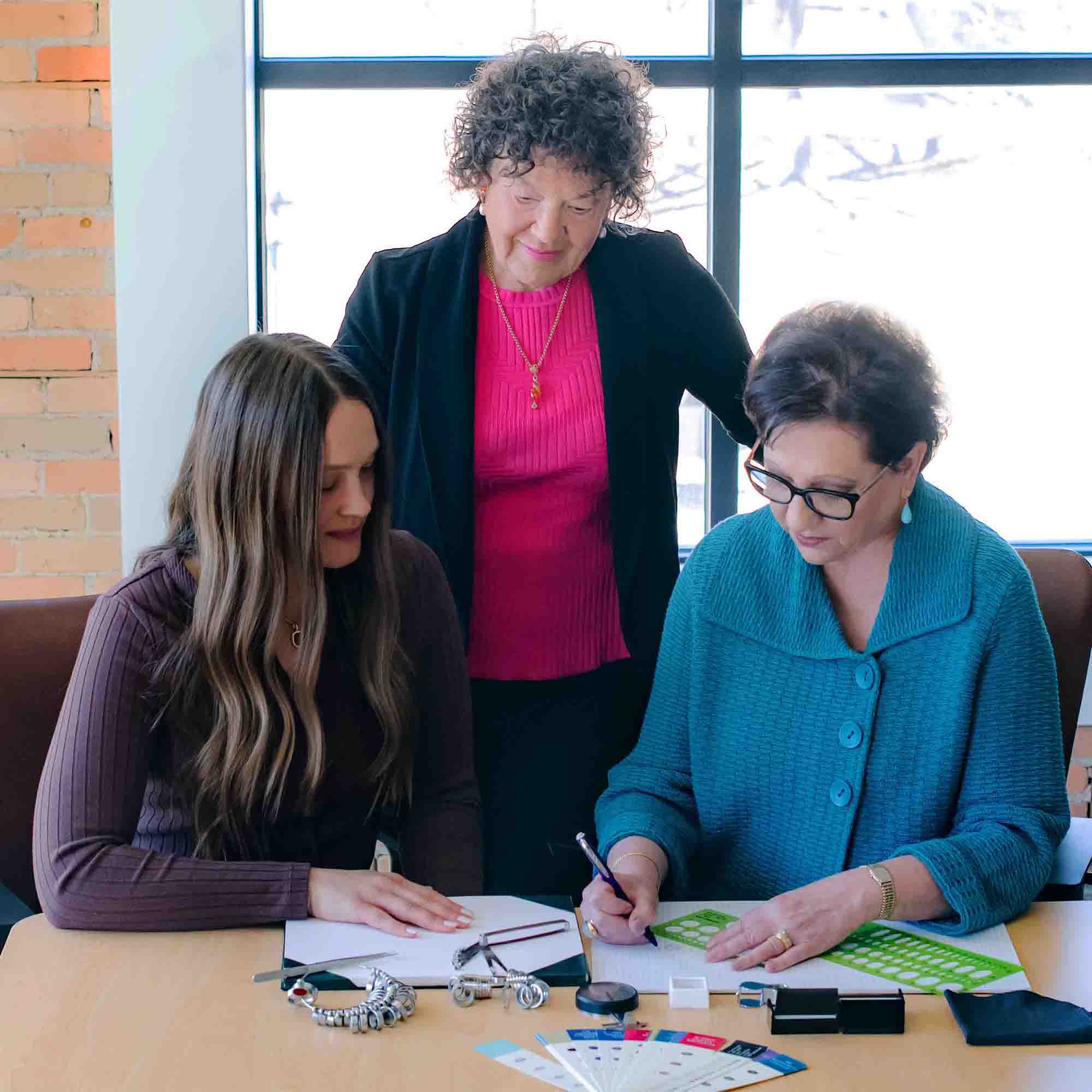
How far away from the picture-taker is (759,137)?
9.25ft

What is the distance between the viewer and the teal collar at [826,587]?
1.46 meters

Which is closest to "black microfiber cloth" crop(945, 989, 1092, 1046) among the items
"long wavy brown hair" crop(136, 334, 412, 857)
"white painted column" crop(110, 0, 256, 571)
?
"long wavy brown hair" crop(136, 334, 412, 857)

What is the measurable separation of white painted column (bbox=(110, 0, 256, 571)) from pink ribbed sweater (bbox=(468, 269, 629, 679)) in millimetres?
665

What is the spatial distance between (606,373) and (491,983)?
0.94 meters

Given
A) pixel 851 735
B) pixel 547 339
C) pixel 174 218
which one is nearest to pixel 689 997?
pixel 851 735

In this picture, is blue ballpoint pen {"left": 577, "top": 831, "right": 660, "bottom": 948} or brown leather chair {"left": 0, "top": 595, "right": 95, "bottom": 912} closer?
blue ballpoint pen {"left": 577, "top": 831, "right": 660, "bottom": 948}

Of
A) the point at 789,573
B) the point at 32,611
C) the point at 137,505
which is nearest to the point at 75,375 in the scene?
the point at 137,505

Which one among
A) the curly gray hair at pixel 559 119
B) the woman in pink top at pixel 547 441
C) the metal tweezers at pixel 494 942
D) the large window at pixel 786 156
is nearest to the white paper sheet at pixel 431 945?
the metal tweezers at pixel 494 942

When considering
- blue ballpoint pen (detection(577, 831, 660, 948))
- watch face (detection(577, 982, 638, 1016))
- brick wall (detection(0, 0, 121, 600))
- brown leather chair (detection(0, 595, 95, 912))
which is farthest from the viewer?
brick wall (detection(0, 0, 121, 600))

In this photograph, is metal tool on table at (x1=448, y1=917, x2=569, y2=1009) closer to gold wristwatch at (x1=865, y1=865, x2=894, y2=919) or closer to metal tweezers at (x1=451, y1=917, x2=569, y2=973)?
metal tweezers at (x1=451, y1=917, x2=569, y2=973)

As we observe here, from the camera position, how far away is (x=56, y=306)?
2617mm

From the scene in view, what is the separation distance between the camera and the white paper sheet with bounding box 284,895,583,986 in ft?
3.86

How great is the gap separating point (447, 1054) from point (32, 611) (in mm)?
945

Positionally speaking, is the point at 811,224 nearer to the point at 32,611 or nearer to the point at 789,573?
the point at 789,573
